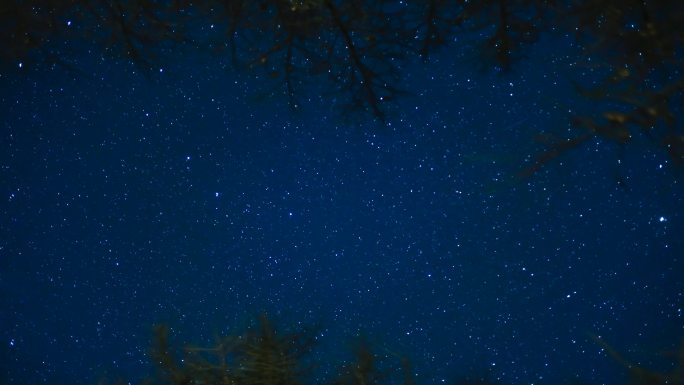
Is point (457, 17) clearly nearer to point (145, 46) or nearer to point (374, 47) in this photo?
point (374, 47)

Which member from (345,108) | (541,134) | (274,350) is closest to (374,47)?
(345,108)

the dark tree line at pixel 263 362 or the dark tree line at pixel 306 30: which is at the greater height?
the dark tree line at pixel 306 30

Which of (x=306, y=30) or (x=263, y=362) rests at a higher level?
(x=306, y=30)

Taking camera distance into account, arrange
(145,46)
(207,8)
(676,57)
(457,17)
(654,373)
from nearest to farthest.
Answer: (676,57) < (654,373) < (457,17) < (207,8) < (145,46)

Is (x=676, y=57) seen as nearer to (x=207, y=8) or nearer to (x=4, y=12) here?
(x=207, y=8)

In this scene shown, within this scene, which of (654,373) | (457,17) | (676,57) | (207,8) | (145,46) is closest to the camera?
(676,57)

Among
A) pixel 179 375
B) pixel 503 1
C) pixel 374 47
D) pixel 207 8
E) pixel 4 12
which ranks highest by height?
pixel 4 12

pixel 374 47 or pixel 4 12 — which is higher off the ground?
pixel 4 12

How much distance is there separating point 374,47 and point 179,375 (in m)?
2.33

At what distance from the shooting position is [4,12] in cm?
337

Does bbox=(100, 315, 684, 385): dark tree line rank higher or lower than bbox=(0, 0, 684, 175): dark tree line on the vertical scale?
lower

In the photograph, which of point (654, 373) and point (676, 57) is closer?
point (676, 57)

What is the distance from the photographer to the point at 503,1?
113 inches

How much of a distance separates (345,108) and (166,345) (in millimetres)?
2000
